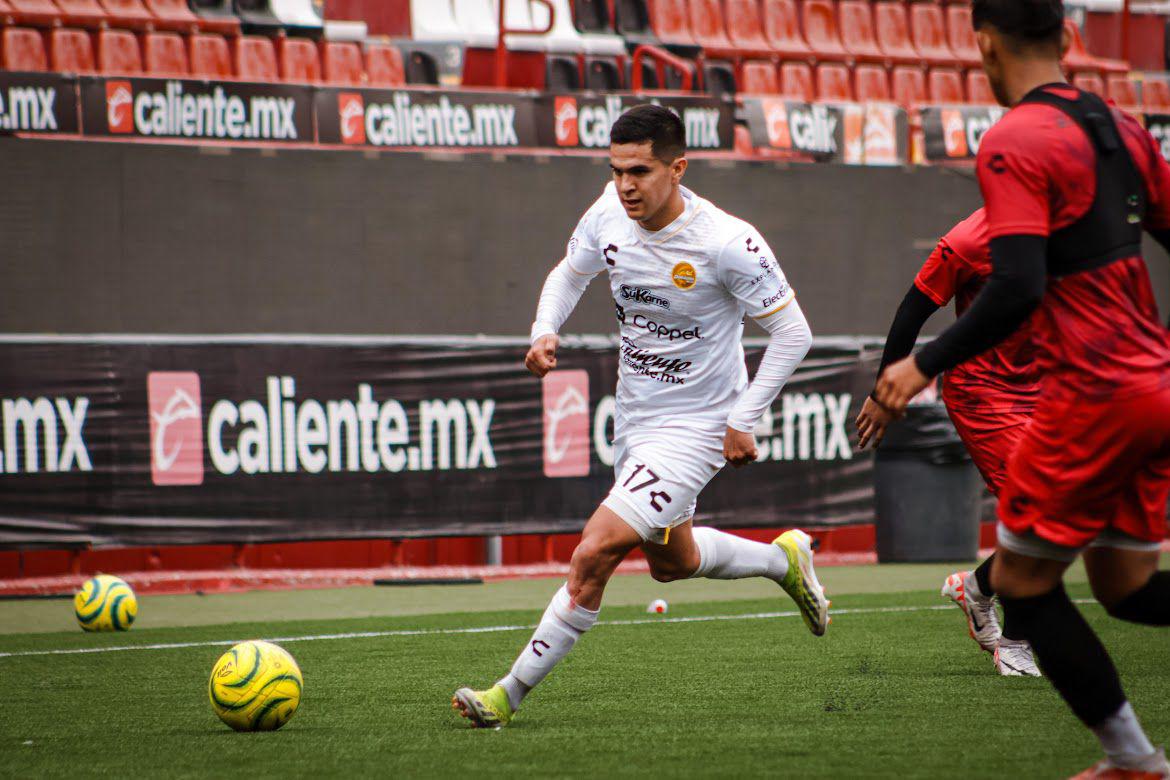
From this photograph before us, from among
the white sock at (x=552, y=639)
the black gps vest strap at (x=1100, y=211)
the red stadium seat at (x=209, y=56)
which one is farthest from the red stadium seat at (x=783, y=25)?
the black gps vest strap at (x=1100, y=211)

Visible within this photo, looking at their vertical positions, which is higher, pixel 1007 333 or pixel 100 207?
pixel 100 207

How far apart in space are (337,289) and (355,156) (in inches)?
47.2

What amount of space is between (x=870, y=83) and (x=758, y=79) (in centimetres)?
177

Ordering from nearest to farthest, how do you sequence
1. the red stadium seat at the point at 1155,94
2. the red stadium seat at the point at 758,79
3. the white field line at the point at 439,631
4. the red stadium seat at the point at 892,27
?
A: the white field line at the point at 439,631 < the red stadium seat at the point at 758,79 < the red stadium seat at the point at 1155,94 < the red stadium seat at the point at 892,27

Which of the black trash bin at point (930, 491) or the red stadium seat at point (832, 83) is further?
the red stadium seat at point (832, 83)

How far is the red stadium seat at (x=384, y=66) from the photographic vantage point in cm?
1667

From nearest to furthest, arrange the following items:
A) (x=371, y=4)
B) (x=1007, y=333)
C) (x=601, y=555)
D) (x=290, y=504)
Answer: (x=1007, y=333) → (x=601, y=555) → (x=290, y=504) → (x=371, y=4)

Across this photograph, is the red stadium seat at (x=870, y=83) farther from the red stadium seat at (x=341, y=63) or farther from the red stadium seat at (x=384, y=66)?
the red stadium seat at (x=341, y=63)

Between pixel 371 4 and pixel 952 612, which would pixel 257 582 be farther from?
pixel 371 4

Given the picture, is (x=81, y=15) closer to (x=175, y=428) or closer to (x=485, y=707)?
(x=175, y=428)

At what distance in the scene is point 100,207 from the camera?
43.2 ft

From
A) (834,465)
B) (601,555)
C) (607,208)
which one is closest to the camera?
(601,555)

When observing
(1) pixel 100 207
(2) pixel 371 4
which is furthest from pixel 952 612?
(2) pixel 371 4

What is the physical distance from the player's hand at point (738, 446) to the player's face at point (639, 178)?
0.93 m
